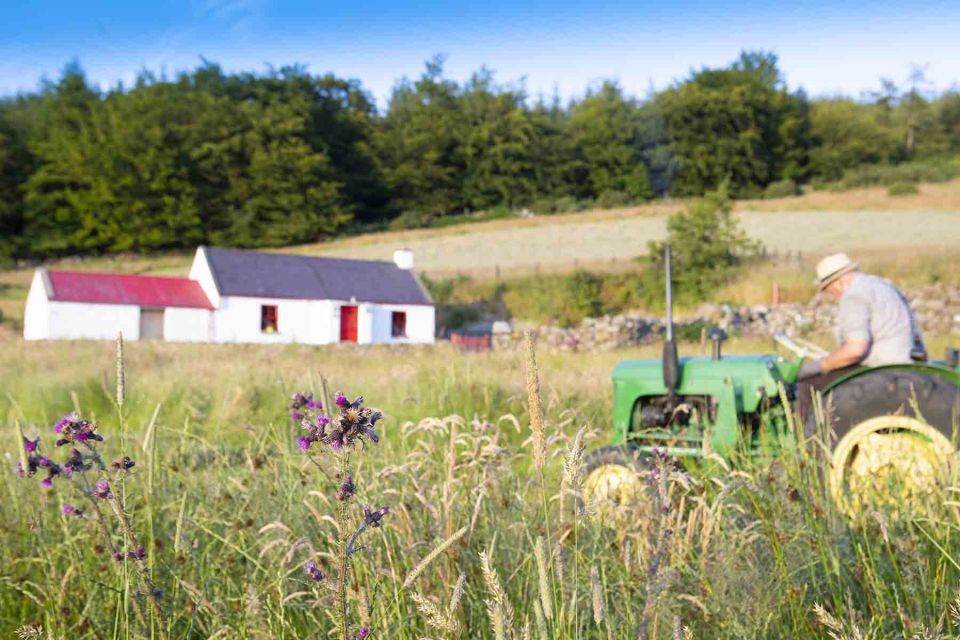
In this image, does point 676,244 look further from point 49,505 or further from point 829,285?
point 49,505

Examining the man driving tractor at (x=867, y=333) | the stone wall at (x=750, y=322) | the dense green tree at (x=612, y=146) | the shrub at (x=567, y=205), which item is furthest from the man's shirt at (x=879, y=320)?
the dense green tree at (x=612, y=146)

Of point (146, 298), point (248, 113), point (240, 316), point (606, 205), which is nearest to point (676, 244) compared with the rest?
point (240, 316)

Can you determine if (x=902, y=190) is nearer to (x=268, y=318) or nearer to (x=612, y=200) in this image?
(x=612, y=200)

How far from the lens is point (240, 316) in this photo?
1061 inches

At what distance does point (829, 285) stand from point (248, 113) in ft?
196

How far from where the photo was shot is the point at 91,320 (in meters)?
25.7

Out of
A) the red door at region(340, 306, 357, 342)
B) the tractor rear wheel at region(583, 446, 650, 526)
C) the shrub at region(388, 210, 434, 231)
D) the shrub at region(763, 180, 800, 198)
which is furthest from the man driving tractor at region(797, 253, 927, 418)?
the shrub at region(763, 180, 800, 198)

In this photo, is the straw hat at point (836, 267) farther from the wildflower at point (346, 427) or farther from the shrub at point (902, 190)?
the shrub at point (902, 190)

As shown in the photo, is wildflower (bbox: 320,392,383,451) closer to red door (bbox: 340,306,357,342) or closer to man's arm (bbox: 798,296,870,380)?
man's arm (bbox: 798,296,870,380)

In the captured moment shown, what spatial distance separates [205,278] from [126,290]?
8.12 feet

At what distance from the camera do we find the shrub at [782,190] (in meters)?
56.5

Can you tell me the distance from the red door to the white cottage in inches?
1.3

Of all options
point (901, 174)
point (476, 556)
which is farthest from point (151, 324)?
point (901, 174)

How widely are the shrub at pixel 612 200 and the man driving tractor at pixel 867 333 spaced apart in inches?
2198
